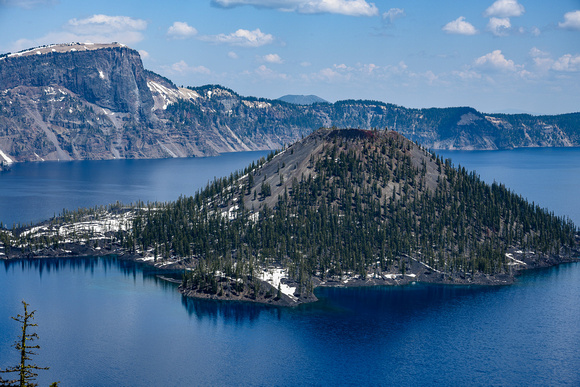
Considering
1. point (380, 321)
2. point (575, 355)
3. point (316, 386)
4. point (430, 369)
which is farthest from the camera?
point (380, 321)

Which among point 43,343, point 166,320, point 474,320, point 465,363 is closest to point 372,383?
point 465,363

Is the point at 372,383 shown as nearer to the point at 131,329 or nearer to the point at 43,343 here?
the point at 131,329

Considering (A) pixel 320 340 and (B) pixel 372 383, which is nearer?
(B) pixel 372 383

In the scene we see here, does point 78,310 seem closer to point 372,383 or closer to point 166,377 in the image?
point 166,377

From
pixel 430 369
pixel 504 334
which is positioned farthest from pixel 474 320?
pixel 430 369

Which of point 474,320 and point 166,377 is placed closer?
point 166,377

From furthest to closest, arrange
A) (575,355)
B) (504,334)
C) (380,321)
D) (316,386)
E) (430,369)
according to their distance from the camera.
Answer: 1. (380,321)
2. (504,334)
3. (575,355)
4. (430,369)
5. (316,386)

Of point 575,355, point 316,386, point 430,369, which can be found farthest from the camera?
point 575,355

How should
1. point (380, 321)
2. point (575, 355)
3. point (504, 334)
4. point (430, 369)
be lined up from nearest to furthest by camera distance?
point (430, 369)
point (575, 355)
point (504, 334)
point (380, 321)
